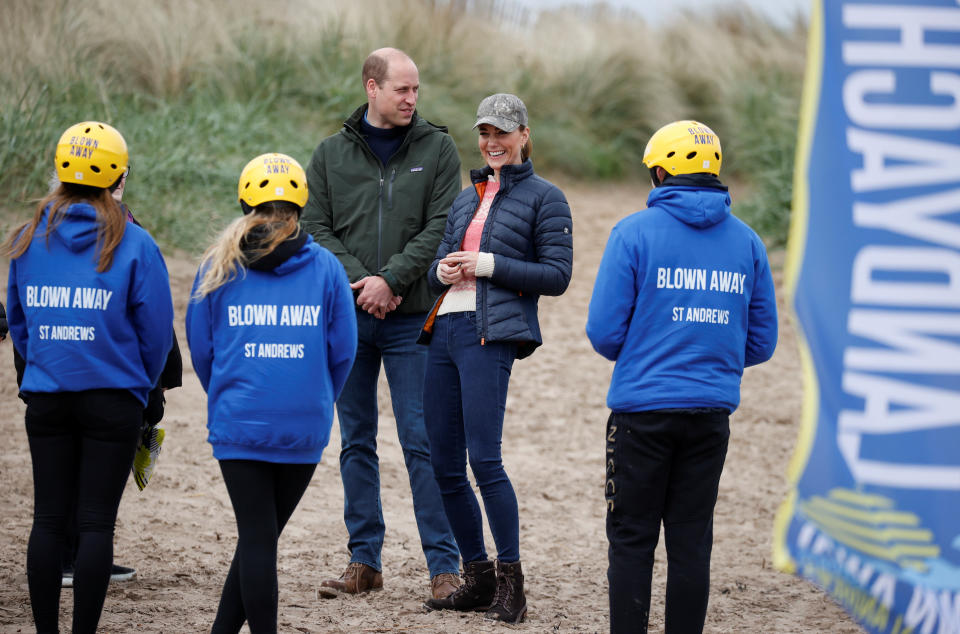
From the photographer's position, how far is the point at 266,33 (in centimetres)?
1320

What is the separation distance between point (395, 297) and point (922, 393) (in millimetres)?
2765

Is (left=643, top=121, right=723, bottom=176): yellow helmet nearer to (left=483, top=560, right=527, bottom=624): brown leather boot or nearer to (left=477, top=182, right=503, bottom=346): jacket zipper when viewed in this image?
(left=477, top=182, right=503, bottom=346): jacket zipper

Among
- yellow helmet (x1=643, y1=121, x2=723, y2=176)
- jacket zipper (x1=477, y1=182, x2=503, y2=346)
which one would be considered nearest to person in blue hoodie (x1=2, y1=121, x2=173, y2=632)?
jacket zipper (x1=477, y1=182, x2=503, y2=346)

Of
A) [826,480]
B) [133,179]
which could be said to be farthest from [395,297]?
[133,179]

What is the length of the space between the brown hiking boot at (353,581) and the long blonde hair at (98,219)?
1.88 metres

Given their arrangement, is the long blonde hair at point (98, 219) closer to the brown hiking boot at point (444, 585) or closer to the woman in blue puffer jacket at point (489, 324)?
the woman in blue puffer jacket at point (489, 324)

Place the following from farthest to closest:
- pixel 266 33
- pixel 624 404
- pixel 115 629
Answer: pixel 266 33
pixel 115 629
pixel 624 404

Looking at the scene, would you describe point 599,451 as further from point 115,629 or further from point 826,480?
point 826,480

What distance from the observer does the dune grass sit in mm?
10414

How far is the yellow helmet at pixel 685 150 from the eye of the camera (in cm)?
377

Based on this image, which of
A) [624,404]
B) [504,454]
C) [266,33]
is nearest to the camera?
[624,404]

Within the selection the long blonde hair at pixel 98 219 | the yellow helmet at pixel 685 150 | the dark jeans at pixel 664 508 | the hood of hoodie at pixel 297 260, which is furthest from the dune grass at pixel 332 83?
the dark jeans at pixel 664 508

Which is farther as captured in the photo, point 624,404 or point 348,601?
point 348,601

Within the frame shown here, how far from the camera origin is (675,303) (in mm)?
3684
